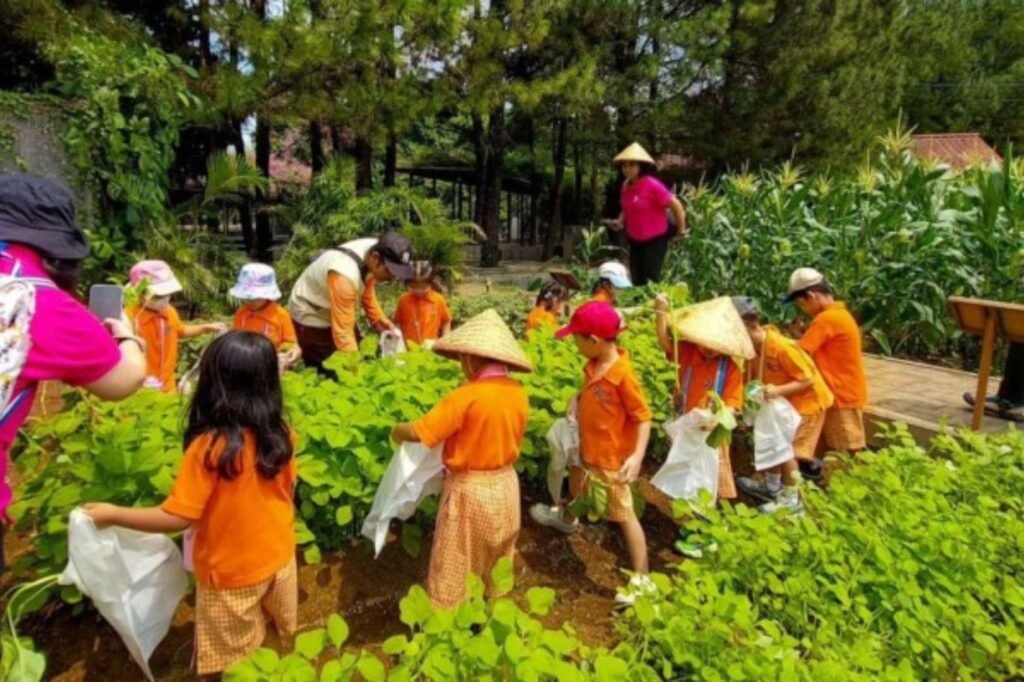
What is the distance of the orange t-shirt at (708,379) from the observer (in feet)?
10.4

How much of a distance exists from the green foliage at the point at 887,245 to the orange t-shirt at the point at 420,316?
3395 millimetres

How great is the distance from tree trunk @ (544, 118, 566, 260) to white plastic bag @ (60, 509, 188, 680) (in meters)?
16.0

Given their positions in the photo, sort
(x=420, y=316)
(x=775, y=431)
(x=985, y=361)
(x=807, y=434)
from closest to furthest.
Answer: (x=775, y=431) < (x=807, y=434) < (x=985, y=361) < (x=420, y=316)

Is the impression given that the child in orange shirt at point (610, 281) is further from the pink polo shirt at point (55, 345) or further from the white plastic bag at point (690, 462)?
the pink polo shirt at point (55, 345)

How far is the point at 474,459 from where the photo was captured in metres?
2.43

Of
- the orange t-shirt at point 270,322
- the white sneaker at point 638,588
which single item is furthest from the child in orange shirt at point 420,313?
the white sneaker at point 638,588

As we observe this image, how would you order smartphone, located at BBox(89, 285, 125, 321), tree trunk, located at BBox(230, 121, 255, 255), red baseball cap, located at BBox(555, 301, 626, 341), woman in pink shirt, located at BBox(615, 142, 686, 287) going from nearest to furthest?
1. smartphone, located at BBox(89, 285, 125, 321)
2. red baseball cap, located at BBox(555, 301, 626, 341)
3. woman in pink shirt, located at BBox(615, 142, 686, 287)
4. tree trunk, located at BBox(230, 121, 255, 255)

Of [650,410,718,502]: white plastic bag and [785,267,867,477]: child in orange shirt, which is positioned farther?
[785,267,867,477]: child in orange shirt

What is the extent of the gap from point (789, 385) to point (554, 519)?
4.29 feet

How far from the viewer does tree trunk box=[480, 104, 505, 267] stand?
15.3 meters

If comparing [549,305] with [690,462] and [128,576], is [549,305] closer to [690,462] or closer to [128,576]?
[690,462]

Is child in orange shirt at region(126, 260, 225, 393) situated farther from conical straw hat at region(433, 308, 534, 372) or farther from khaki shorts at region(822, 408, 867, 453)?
khaki shorts at region(822, 408, 867, 453)

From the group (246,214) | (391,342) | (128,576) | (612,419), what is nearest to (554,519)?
(612,419)

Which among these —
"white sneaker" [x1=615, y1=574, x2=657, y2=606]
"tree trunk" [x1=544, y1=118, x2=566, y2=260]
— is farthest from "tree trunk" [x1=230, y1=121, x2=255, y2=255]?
"white sneaker" [x1=615, y1=574, x2=657, y2=606]
